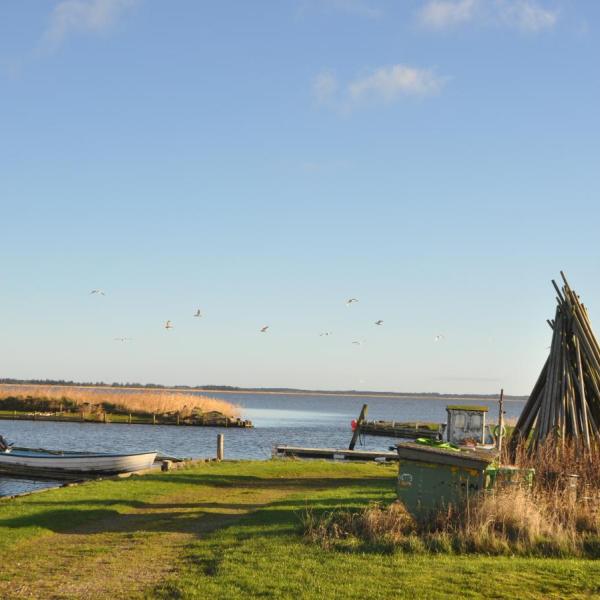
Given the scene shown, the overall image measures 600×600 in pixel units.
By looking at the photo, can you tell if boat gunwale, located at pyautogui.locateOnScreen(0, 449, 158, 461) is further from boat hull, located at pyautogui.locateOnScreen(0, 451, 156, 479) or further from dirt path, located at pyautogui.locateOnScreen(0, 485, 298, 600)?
dirt path, located at pyautogui.locateOnScreen(0, 485, 298, 600)

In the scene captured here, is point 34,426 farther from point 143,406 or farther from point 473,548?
point 473,548

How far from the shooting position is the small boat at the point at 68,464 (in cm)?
3394

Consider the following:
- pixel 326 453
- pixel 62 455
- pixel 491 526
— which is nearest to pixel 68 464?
pixel 62 455

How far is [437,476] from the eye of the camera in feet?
51.6

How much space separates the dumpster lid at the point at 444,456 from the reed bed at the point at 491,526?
2.04 feet

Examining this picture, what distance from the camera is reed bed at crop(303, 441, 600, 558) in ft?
44.2

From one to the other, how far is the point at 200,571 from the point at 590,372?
13875 mm

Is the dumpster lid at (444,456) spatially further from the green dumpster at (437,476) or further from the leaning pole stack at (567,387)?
the leaning pole stack at (567,387)

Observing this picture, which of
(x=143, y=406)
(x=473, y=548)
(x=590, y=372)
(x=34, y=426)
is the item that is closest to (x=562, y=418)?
(x=590, y=372)

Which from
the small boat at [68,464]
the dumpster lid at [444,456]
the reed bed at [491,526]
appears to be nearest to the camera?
the reed bed at [491,526]

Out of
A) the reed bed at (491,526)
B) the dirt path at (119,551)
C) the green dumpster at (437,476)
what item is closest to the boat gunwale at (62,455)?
the dirt path at (119,551)

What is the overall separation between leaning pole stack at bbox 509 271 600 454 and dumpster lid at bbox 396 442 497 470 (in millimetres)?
5920

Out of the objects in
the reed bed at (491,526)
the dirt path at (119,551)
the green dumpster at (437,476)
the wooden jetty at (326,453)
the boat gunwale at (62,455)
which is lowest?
the wooden jetty at (326,453)

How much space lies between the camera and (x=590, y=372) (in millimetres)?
21734
